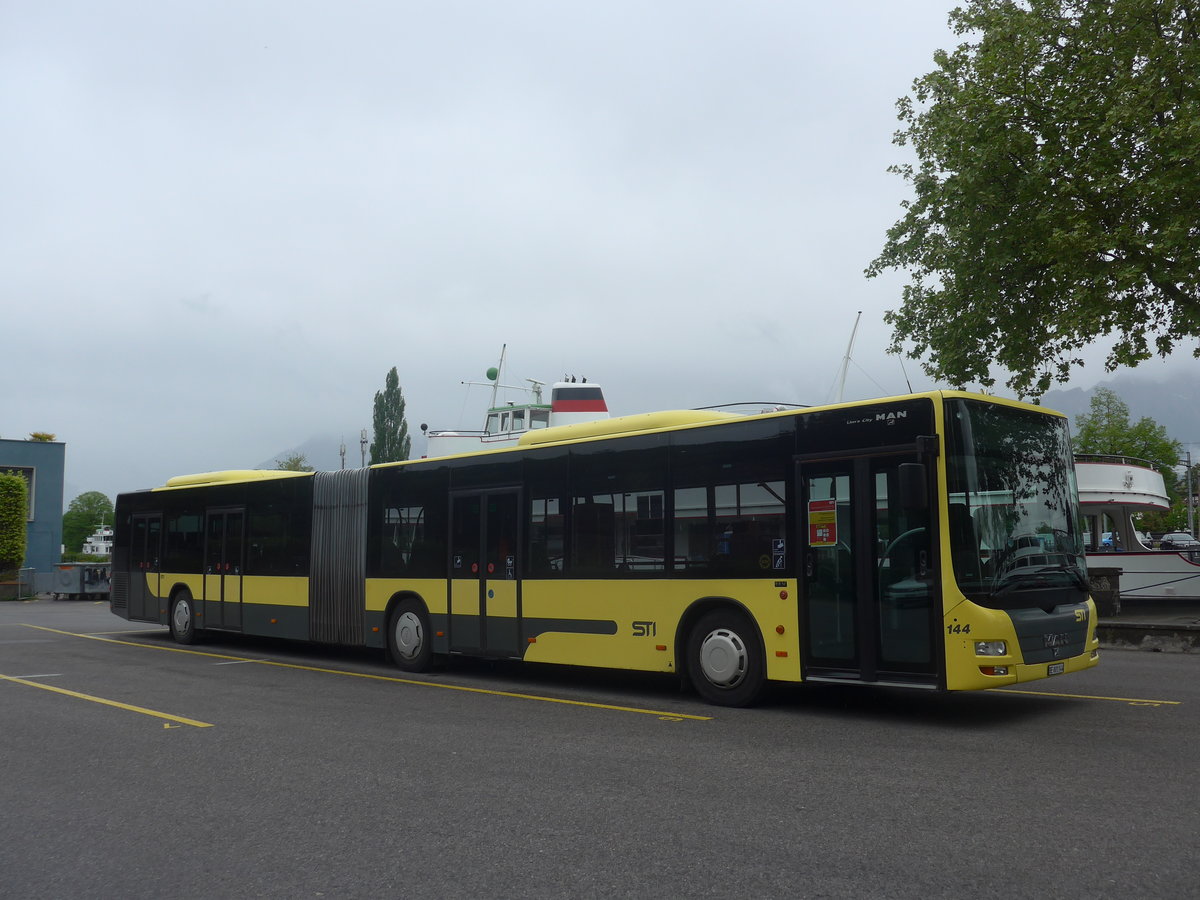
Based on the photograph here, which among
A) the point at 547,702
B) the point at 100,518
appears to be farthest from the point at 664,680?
the point at 100,518

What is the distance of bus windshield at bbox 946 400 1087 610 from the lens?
8836mm

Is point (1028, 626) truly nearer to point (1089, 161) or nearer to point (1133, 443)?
point (1089, 161)

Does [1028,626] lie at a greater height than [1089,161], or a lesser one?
lesser

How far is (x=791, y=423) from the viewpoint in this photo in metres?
10.1

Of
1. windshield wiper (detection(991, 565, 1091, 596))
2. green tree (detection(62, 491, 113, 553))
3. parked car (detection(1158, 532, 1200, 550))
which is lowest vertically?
windshield wiper (detection(991, 565, 1091, 596))

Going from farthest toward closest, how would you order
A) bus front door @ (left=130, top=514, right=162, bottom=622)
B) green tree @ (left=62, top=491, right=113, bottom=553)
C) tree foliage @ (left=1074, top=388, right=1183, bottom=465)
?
green tree @ (left=62, top=491, right=113, bottom=553)
tree foliage @ (left=1074, top=388, right=1183, bottom=465)
bus front door @ (left=130, top=514, right=162, bottom=622)

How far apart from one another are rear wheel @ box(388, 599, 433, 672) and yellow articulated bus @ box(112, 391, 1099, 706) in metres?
0.03

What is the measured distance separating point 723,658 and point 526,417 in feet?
90.2

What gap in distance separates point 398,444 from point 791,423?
6778 centimetres

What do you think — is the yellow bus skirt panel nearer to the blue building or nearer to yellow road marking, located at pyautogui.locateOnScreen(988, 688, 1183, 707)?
yellow road marking, located at pyautogui.locateOnScreen(988, 688, 1183, 707)

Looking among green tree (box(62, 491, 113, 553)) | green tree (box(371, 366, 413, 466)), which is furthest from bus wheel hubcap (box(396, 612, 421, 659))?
green tree (box(62, 491, 113, 553))

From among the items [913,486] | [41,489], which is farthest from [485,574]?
[41,489]

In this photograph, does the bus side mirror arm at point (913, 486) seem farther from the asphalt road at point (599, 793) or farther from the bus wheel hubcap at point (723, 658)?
the bus wheel hubcap at point (723, 658)

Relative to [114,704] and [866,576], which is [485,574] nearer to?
[114,704]
